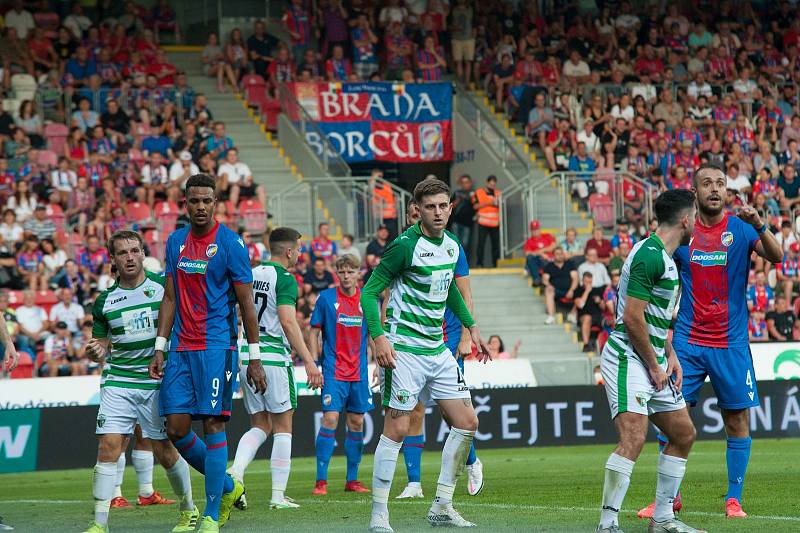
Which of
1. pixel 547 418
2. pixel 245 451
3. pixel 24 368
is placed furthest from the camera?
pixel 24 368

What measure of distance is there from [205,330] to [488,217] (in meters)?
17.5

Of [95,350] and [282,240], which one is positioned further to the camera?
[282,240]

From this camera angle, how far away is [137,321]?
9688 millimetres

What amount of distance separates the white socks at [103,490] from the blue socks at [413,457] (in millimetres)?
3285

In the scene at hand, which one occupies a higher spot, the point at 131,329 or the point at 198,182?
the point at 198,182

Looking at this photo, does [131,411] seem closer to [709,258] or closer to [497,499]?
[497,499]

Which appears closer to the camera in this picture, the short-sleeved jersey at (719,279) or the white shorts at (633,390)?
the white shorts at (633,390)

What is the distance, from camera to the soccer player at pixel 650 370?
8289mm

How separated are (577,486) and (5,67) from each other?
17.6 m

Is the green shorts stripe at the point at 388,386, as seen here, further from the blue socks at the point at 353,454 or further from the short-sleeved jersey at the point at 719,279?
the blue socks at the point at 353,454

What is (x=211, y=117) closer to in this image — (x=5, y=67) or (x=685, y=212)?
(x=5, y=67)

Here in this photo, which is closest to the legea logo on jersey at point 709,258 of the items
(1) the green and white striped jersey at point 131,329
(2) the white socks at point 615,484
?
(2) the white socks at point 615,484

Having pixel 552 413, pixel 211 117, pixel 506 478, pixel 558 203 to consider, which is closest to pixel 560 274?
pixel 558 203

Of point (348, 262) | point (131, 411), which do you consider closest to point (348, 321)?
point (348, 262)
